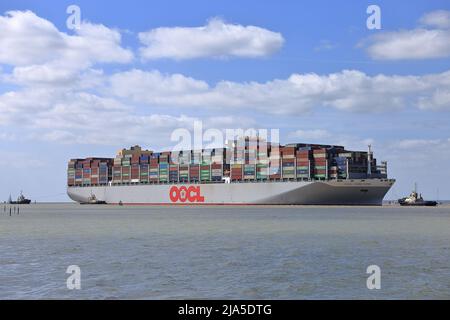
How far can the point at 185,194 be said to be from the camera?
130 m

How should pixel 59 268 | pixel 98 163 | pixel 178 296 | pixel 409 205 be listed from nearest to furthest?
pixel 178 296
pixel 59 268
pixel 409 205
pixel 98 163

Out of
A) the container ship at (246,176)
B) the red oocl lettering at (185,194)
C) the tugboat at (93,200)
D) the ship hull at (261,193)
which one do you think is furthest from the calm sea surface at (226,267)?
the tugboat at (93,200)

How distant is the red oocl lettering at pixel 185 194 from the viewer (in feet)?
417

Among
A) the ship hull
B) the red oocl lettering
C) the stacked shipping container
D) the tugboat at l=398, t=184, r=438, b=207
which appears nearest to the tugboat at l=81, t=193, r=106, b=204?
the stacked shipping container

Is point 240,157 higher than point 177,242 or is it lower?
higher

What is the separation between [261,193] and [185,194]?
23.1 m

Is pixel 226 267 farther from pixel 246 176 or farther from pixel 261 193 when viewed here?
pixel 246 176

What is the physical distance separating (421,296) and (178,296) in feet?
23.4

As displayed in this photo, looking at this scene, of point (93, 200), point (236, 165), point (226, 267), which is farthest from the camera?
point (93, 200)

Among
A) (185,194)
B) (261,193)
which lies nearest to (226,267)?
(261,193)

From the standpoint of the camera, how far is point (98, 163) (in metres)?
152

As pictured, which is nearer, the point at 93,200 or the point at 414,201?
the point at 414,201
